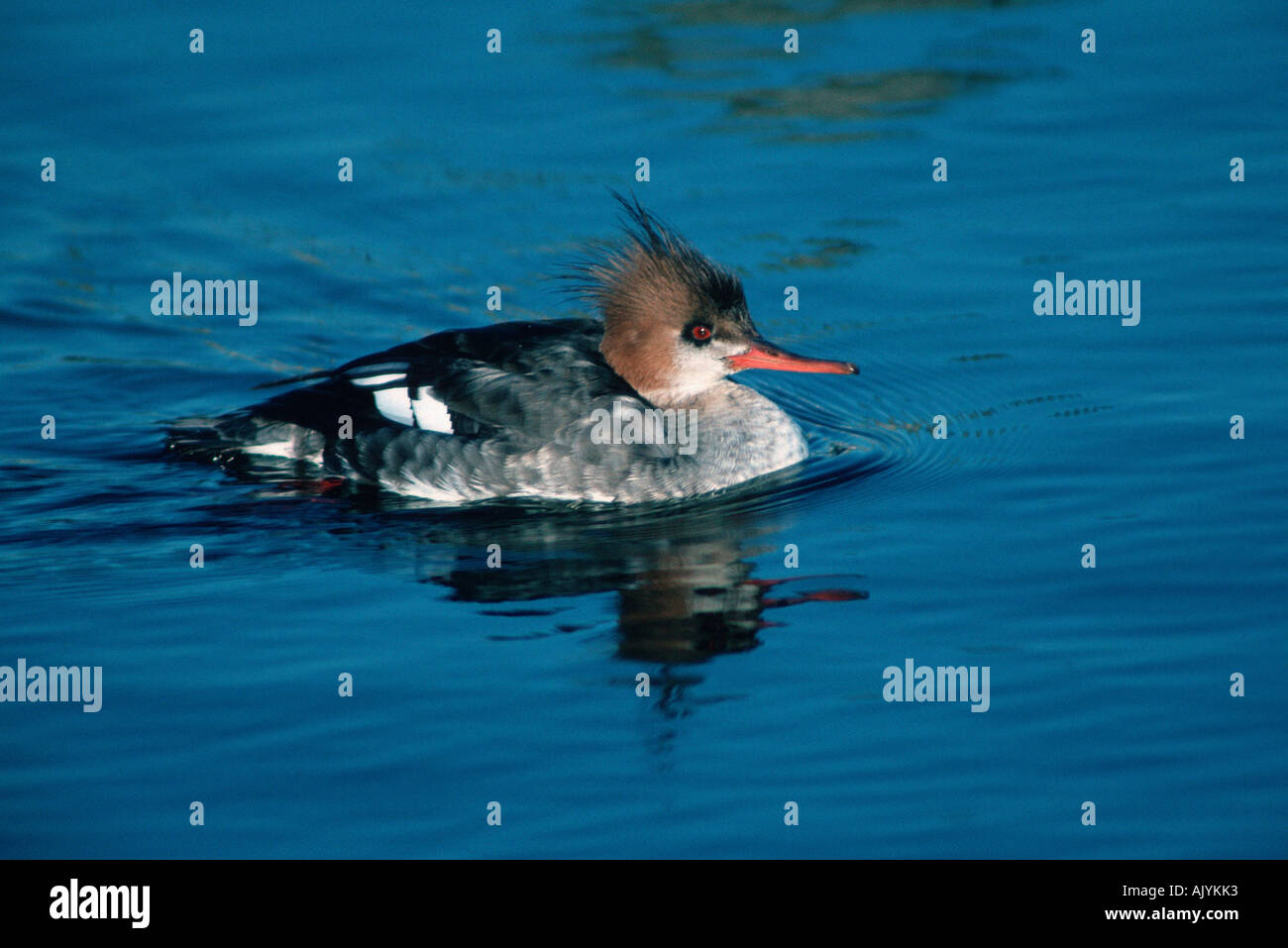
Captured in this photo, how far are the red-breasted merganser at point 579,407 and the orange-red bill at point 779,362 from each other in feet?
0.03

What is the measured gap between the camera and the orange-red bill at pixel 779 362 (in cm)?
984

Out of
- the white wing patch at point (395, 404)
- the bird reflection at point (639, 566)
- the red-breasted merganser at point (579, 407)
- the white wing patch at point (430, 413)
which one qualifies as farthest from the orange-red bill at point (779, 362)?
the white wing patch at point (395, 404)

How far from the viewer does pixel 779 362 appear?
10047mm

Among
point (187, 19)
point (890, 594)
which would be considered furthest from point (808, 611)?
point (187, 19)

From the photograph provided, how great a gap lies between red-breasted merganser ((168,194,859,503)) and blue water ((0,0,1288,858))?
29 cm

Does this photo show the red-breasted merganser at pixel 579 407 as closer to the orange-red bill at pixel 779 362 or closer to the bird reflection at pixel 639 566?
the orange-red bill at pixel 779 362

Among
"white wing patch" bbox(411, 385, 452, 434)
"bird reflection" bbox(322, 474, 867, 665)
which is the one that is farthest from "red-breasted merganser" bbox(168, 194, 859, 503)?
"bird reflection" bbox(322, 474, 867, 665)

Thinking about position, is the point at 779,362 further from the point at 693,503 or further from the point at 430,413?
the point at 430,413

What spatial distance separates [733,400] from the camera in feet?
34.1

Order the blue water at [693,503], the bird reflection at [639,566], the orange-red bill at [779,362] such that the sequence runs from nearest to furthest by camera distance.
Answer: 1. the blue water at [693,503]
2. the bird reflection at [639,566]
3. the orange-red bill at [779,362]

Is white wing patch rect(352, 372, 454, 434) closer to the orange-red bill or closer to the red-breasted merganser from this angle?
the red-breasted merganser

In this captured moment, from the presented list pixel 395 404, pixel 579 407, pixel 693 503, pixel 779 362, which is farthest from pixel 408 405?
pixel 779 362

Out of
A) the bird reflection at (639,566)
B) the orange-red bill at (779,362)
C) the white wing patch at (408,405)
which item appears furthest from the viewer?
the white wing patch at (408,405)

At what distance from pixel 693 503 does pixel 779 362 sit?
1043 mm
